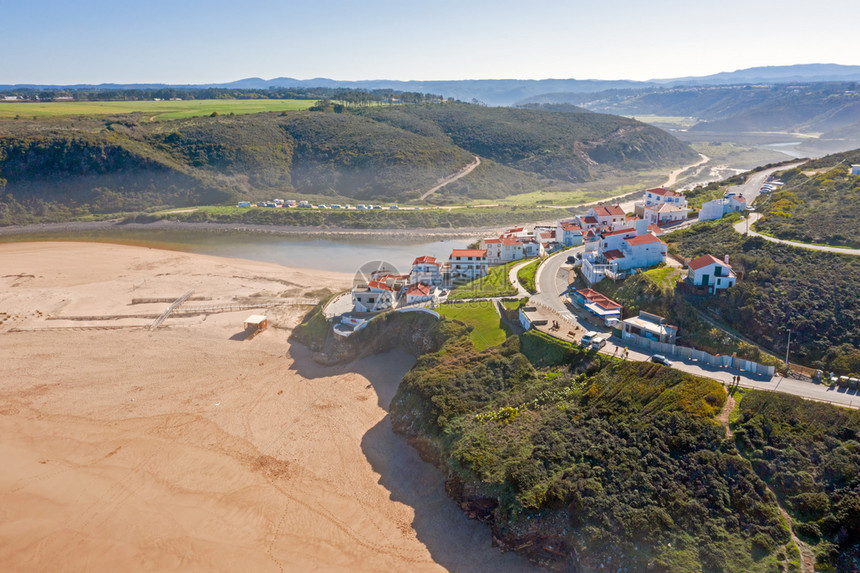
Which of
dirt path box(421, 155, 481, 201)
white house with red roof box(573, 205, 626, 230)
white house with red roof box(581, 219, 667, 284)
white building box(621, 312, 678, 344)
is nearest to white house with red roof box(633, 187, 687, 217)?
white house with red roof box(573, 205, 626, 230)

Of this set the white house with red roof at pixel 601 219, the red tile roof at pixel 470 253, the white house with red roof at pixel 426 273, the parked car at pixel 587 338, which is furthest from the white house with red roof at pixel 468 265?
the parked car at pixel 587 338

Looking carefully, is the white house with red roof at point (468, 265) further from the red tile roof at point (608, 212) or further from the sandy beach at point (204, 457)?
the red tile roof at point (608, 212)

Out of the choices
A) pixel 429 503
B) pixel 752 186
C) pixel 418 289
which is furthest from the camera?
pixel 752 186

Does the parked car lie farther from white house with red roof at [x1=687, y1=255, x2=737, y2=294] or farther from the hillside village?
white house with red roof at [x1=687, y1=255, x2=737, y2=294]

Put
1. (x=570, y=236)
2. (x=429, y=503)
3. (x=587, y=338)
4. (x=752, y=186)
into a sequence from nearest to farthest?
1. (x=429, y=503)
2. (x=587, y=338)
3. (x=570, y=236)
4. (x=752, y=186)

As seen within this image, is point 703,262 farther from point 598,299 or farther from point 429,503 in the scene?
point 429,503

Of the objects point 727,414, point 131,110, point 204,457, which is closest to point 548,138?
point 131,110

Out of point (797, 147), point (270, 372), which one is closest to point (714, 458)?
point (270, 372)
